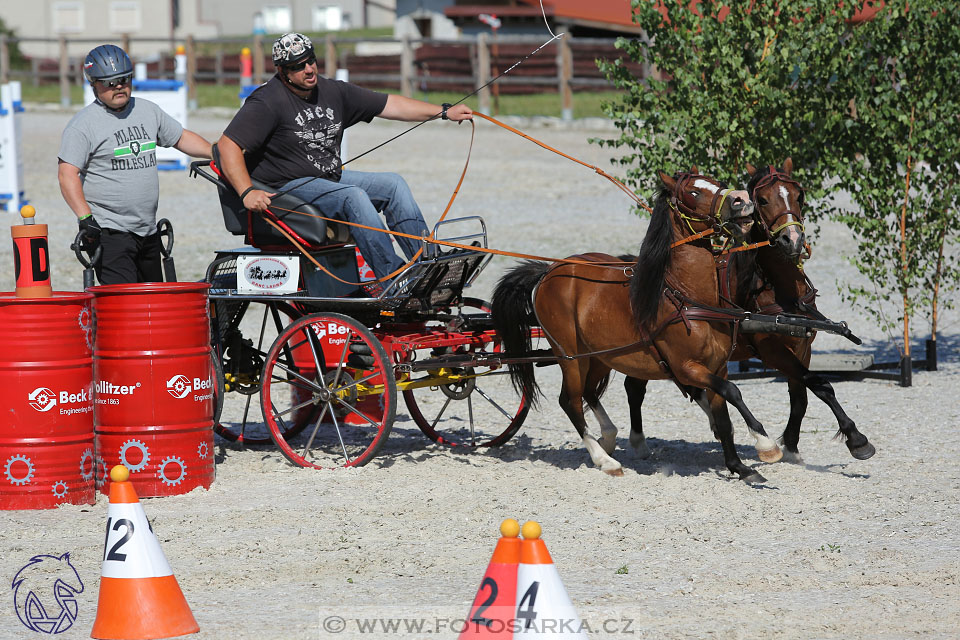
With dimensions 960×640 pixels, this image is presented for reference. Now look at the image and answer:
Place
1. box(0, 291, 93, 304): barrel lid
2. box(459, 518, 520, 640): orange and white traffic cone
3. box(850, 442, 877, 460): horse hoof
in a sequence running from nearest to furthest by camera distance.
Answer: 1. box(459, 518, 520, 640): orange and white traffic cone
2. box(0, 291, 93, 304): barrel lid
3. box(850, 442, 877, 460): horse hoof

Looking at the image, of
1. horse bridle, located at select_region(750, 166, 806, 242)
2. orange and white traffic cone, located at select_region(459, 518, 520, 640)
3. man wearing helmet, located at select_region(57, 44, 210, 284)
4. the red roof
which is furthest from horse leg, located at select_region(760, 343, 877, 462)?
the red roof

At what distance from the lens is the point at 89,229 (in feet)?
22.1

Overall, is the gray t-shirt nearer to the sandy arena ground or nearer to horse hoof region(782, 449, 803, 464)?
the sandy arena ground

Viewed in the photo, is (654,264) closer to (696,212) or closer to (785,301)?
(696,212)

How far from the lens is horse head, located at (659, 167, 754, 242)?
627 cm

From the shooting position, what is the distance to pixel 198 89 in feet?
113

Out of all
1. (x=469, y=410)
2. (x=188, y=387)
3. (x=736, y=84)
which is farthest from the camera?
(x=736, y=84)

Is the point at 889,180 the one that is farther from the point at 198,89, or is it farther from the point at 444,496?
the point at 198,89

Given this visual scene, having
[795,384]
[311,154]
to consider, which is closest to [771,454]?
[795,384]

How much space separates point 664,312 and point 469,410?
1946mm

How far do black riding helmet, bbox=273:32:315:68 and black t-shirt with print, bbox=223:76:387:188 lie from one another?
0.19 m

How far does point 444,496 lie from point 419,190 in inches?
519

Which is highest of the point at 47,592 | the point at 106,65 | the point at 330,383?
the point at 106,65

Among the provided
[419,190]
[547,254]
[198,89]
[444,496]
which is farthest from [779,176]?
[198,89]
